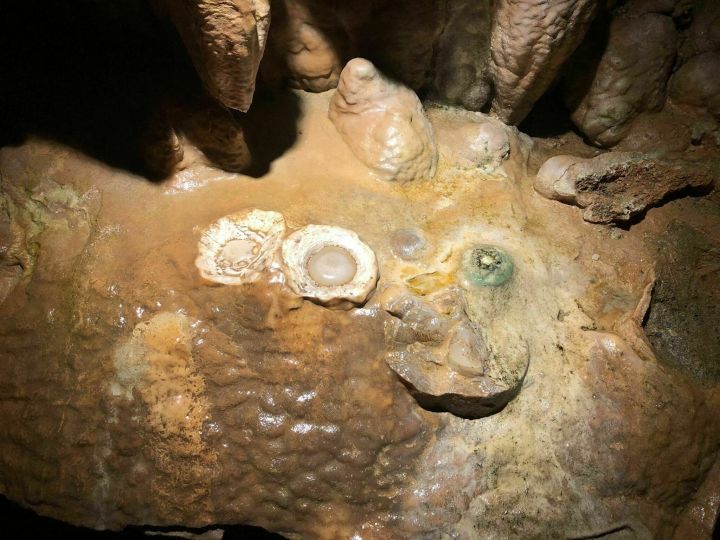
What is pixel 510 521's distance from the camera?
265 centimetres

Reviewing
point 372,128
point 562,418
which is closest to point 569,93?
point 372,128

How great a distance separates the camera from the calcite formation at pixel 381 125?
11.1 ft

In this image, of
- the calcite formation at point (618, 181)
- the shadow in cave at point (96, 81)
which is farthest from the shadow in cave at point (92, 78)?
the calcite formation at point (618, 181)

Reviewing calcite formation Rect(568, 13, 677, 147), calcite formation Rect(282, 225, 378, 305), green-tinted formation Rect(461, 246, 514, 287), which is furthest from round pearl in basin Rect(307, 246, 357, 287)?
calcite formation Rect(568, 13, 677, 147)

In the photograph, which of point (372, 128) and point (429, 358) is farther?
point (372, 128)

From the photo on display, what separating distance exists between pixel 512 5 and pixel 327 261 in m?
2.15

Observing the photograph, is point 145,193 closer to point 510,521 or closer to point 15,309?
point 15,309

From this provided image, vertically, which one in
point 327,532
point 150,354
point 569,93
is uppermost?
point 569,93

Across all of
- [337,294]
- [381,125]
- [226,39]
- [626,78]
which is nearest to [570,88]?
[626,78]

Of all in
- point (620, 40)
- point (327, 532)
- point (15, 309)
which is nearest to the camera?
point (327, 532)

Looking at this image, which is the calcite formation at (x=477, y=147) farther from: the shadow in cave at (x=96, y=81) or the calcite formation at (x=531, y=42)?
the shadow in cave at (x=96, y=81)

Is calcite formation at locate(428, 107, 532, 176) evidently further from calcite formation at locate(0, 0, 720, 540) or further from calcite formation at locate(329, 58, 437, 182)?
calcite formation at locate(329, 58, 437, 182)

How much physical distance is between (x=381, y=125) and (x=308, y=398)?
1.99 meters

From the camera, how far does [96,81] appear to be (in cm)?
310
